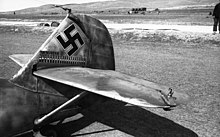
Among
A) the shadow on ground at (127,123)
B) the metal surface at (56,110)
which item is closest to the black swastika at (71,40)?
the metal surface at (56,110)

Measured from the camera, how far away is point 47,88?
4922 mm

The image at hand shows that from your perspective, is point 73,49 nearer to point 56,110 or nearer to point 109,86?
point 56,110

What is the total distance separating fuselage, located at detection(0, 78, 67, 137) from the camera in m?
4.38

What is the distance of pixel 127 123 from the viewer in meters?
6.67

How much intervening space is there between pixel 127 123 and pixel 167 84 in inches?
168

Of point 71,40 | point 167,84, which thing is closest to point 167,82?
point 167,84

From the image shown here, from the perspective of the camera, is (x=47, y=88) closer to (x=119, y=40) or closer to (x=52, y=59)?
(x=52, y=59)

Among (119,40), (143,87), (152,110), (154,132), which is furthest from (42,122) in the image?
(119,40)

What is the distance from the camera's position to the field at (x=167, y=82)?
20.8 ft

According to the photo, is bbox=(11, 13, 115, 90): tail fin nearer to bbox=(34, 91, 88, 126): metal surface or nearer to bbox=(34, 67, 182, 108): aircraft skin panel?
bbox=(34, 67, 182, 108): aircraft skin panel

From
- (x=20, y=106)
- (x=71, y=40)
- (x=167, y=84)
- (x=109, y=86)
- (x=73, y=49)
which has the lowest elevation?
(x=167, y=84)

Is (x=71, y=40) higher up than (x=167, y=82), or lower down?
higher up

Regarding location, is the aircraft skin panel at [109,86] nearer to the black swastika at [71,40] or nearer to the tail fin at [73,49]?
the tail fin at [73,49]

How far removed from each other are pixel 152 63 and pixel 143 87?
404 inches
